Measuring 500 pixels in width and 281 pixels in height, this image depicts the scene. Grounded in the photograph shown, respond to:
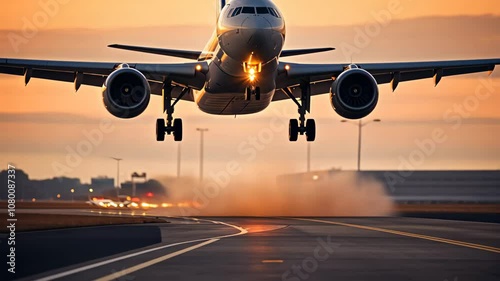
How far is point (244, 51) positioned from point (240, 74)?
226cm

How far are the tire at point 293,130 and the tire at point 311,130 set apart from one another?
578 millimetres

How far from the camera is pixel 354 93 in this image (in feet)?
135

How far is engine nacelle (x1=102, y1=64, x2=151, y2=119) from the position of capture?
39594 mm

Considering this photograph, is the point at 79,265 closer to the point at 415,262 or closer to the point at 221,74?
the point at 415,262

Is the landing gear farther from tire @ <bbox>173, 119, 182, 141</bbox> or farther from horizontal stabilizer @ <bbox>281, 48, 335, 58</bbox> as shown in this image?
tire @ <bbox>173, 119, 182, 141</bbox>

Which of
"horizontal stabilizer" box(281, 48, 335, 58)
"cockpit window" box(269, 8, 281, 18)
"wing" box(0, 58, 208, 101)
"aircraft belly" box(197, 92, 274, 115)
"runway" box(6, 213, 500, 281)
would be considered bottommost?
"runway" box(6, 213, 500, 281)

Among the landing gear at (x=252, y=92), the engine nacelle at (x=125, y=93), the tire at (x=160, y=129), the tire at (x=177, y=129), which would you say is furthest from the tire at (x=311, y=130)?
the engine nacelle at (x=125, y=93)

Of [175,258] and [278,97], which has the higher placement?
[278,97]

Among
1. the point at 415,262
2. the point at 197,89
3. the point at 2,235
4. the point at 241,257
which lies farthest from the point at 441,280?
the point at 197,89

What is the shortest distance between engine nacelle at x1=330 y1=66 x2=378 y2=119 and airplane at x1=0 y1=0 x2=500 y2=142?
43 millimetres

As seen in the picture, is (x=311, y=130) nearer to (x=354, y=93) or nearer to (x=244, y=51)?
(x=354, y=93)

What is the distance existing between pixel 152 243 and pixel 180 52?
1357 cm

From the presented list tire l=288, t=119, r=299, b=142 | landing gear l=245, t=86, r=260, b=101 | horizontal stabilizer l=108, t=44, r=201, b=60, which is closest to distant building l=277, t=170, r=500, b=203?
tire l=288, t=119, r=299, b=142

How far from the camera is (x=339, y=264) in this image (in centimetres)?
2025
